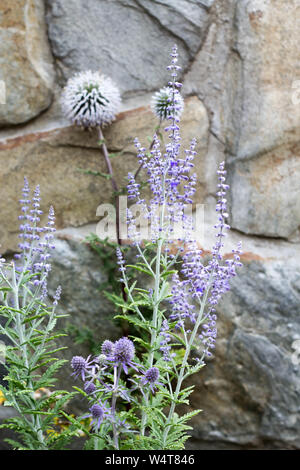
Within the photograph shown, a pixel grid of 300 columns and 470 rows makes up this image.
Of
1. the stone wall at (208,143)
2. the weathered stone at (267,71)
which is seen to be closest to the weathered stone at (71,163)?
the stone wall at (208,143)

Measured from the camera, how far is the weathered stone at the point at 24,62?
266 centimetres

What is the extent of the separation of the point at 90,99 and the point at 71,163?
0.34 metres

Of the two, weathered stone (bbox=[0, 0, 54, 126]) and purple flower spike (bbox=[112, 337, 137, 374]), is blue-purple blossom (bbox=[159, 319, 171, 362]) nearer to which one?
purple flower spike (bbox=[112, 337, 137, 374])

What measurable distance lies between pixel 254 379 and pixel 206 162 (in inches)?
42.6

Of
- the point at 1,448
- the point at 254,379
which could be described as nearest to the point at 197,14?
the point at 254,379

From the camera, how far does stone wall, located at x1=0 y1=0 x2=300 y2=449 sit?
2617 millimetres

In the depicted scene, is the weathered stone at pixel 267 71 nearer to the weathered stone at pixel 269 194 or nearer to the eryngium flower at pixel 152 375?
the weathered stone at pixel 269 194

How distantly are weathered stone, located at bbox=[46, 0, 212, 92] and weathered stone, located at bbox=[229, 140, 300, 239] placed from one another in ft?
2.03

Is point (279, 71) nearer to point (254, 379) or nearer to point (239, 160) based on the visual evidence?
point (239, 160)

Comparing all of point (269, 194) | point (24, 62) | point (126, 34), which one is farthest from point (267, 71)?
point (24, 62)

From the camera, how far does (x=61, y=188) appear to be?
276cm

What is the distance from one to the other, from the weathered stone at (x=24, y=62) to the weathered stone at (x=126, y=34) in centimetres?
7

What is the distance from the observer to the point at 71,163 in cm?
276

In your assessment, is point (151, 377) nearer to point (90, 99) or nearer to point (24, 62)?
point (90, 99)
